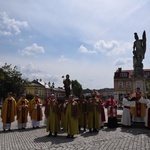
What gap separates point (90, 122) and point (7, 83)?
126 ft

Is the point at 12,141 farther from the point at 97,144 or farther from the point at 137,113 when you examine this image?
the point at 137,113

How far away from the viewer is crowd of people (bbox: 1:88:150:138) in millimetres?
11742

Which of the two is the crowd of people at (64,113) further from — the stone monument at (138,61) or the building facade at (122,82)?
the building facade at (122,82)

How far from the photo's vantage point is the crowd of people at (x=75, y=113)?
1174 centimetres

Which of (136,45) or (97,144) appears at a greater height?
(136,45)

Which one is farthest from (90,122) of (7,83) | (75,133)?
(7,83)

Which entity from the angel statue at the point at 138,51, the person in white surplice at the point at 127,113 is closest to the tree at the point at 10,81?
the angel statue at the point at 138,51

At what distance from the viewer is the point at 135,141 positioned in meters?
9.97

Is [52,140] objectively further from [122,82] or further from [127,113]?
[122,82]

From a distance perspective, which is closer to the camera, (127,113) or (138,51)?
(127,113)

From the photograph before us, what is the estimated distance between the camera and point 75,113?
11.6 meters

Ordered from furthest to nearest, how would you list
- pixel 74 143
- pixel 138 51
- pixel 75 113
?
pixel 138 51, pixel 75 113, pixel 74 143

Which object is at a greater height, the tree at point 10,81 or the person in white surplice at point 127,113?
the tree at point 10,81

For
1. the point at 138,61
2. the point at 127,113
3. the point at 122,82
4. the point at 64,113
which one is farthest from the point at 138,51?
the point at 122,82
